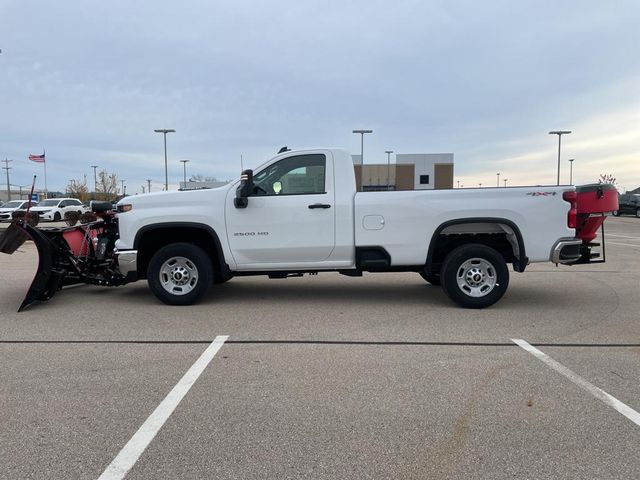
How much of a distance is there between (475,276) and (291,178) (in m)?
2.81

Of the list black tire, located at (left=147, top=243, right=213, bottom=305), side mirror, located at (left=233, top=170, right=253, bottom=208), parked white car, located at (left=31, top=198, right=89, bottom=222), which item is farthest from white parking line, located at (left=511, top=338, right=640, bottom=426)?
parked white car, located at (left=31, top=198, right=89, bottom=222)

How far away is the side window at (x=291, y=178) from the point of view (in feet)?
21.9

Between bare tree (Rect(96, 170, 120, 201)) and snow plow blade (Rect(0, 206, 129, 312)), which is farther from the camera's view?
bare tree (Rect(96, 170, 120, 201))

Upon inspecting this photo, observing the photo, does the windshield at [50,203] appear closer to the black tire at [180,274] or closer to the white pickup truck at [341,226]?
the white pickup truck at [341,226]

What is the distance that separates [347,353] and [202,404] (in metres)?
1.63

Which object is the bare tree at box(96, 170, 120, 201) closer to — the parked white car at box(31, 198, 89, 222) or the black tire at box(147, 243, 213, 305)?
the parked white car at box(31, 198, 89, 222)

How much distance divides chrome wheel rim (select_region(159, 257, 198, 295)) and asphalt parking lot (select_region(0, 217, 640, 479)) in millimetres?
301

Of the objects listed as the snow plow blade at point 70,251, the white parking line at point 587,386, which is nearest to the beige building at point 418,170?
the snow plow blade at point 70,251

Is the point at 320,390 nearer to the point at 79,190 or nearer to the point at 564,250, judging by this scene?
the point at 564,250

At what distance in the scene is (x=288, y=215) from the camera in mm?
6613

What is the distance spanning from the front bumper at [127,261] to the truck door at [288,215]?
4.48 feet

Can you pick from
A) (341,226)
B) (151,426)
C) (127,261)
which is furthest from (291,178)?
(151,426)

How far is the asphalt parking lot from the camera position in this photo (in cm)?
291

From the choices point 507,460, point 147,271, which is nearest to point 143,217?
point 147,271
